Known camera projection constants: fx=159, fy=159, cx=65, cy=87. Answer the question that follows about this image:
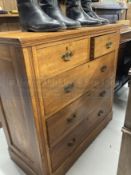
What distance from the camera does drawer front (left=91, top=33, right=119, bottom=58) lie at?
1046 millimetres

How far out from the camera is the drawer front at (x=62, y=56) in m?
0.76

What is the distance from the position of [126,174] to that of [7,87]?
0.77 m

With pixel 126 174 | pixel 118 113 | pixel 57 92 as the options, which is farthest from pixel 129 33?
pixel 126 174

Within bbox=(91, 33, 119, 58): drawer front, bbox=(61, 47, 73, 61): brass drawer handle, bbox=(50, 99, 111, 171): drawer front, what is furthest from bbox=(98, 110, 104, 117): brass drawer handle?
bbox=(61, 47, 73, 61): brass drawer handle

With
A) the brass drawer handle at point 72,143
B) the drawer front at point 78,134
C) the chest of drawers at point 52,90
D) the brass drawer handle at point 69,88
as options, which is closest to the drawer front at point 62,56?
the chest of drawers at point 52,90

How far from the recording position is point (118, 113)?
1.87 m

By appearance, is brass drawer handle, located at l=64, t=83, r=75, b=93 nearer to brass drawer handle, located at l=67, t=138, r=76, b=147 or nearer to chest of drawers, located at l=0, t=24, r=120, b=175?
chest of drawers, located at l=0, t=24, r=120, b=175

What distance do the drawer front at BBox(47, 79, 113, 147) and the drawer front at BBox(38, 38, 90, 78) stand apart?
266 mm

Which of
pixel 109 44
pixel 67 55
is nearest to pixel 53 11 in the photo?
pixel 67 55

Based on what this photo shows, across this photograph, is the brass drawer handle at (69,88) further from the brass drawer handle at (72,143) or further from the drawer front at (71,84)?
the brass drawer handle at (72,143)

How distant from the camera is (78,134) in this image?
1229 millimetres

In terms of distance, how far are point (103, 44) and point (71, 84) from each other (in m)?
0.40

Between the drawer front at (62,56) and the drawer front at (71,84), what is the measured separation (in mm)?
43

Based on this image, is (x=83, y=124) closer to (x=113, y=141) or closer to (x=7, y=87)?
(x=113, y=141)
